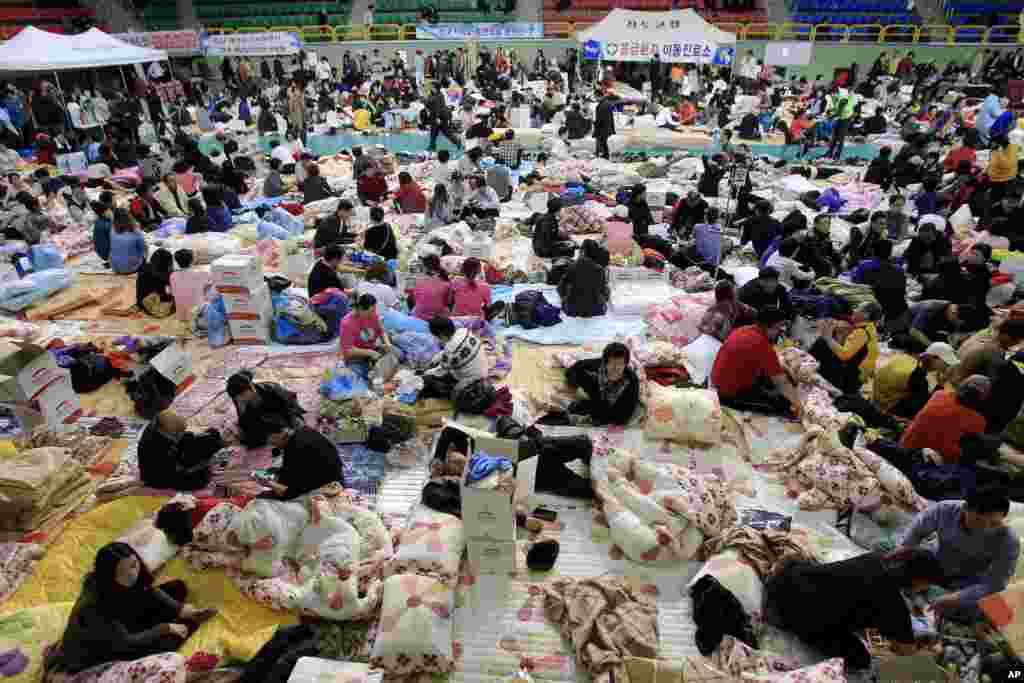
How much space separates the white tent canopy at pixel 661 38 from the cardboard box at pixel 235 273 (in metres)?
9.16

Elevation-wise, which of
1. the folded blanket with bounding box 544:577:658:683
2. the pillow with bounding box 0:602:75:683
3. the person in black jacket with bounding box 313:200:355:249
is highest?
the person in black jacket with bounding box 313:200:355:249

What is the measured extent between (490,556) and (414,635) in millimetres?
677

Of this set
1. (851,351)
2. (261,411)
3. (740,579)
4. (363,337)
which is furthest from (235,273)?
(851,351)

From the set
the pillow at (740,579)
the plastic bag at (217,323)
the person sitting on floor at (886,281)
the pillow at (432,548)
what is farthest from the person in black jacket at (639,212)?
the pillow at (432,548)

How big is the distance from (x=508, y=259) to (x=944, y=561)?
5.89 m

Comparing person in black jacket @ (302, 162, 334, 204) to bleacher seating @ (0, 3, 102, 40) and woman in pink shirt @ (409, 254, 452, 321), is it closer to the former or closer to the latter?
woman in pink shirt @ (409, 254, 452, 321)

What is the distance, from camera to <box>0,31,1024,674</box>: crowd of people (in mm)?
A: 3283

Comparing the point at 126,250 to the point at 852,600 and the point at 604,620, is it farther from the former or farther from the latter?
the point at 852,600

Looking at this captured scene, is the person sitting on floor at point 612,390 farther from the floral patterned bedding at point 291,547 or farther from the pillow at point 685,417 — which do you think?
the floral patterned bedding at point 291,547

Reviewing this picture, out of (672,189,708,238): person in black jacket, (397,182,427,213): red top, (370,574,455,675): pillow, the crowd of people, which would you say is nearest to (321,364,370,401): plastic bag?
the crowd of people

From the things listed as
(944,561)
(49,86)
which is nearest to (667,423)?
(944,561)

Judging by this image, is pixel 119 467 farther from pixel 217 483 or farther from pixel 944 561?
pixel 944 561

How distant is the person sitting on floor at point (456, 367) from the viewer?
5055mm

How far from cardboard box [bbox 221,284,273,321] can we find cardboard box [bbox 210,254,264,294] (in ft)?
0.19
